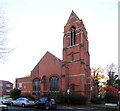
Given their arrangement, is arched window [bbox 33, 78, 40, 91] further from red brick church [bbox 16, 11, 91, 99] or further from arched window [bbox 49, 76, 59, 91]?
arched window [bbox 49, 76, 59, 91]

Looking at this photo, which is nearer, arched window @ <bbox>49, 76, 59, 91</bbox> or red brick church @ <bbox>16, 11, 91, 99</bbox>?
red brick church @ <bbox>16, 11, 91, 99</bbox>

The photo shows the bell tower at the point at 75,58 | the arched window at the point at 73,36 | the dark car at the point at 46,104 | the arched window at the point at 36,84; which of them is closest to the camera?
the dark car at the point at 46,104

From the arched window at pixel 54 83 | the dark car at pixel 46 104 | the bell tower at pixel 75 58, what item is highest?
the bell tower at pixel 75 58

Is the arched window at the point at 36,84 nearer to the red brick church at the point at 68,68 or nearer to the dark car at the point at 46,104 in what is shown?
the red brick church at the point at 68,68

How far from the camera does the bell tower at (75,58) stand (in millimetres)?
32438

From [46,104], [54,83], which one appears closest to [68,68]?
[54,83]

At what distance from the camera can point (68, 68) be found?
3509 cm

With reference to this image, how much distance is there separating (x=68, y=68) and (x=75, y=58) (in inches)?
118

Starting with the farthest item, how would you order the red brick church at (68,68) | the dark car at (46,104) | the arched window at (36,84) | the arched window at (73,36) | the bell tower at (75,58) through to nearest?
the arched window at (36,84)
the arched window at (73,36)
the red brick church at (68,68)
the bell tower at (75,58)
the dark car at (46,104)

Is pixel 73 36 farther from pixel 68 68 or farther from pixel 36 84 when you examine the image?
pixel 36 84

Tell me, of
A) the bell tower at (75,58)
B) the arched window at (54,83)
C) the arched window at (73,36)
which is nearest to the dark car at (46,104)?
the bell tower at (75,58)

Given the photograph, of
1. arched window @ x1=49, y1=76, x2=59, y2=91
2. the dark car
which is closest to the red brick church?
arched window @ x1=49, y1=76, x2=59, y2=91

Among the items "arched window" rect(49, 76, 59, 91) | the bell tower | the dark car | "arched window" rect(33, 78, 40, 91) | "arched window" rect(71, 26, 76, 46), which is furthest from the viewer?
"arched window" rect(33, 78, 40, 91)

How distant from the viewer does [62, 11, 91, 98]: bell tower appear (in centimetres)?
→ 3244
